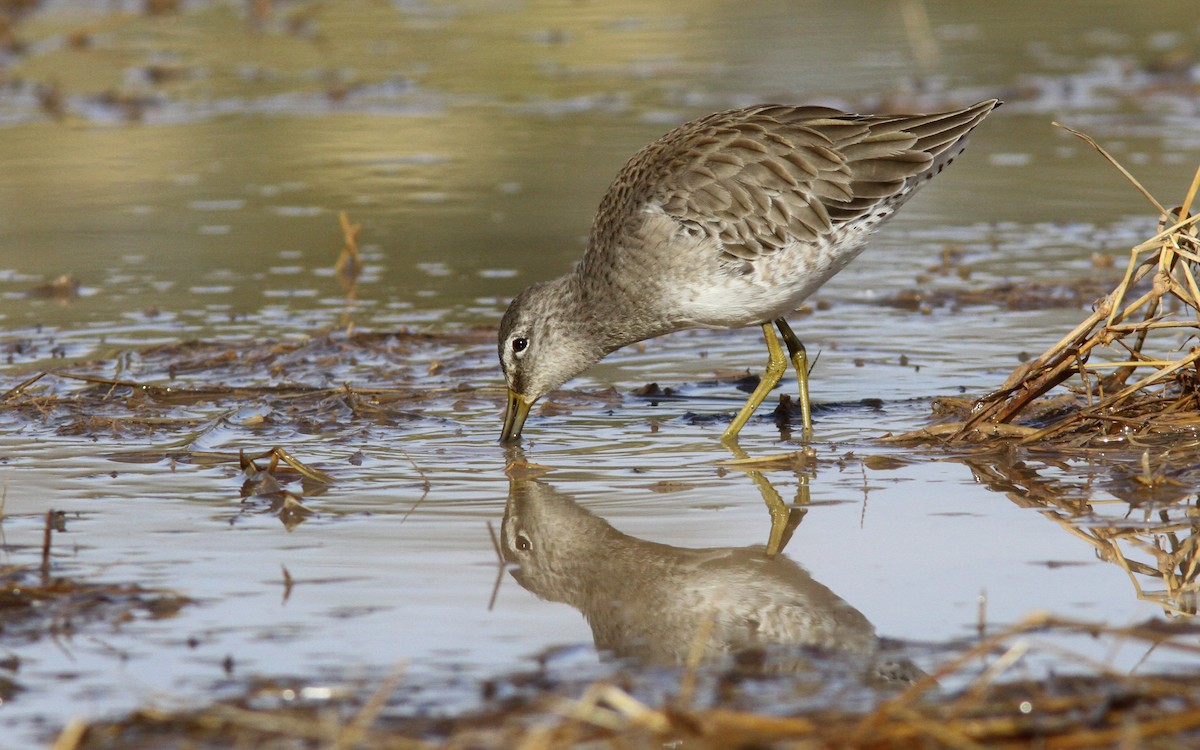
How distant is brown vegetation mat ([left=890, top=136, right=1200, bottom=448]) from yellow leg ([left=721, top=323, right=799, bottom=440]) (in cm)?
60

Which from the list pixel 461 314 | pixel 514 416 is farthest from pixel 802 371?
pixel 461 314

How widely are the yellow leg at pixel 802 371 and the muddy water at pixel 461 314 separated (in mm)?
138

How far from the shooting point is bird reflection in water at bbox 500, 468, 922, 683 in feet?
11.9

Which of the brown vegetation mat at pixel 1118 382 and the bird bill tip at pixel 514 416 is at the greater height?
the brown vegetation mat at pixel 1118 382

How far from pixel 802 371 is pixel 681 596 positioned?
2.15m

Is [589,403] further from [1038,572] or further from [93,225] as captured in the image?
[93,225]

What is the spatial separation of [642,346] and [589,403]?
3.52 feet

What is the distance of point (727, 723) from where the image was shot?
118 inches

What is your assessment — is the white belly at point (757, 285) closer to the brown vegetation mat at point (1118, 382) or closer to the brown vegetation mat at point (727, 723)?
the brown vegetation mat at point (1118, 382)

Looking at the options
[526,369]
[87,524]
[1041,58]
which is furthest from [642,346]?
[1041,58]

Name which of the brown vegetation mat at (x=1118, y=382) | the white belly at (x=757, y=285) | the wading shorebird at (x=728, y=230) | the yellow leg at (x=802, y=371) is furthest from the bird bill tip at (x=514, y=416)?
the brown vegetation mat at (x=1118, y=382)

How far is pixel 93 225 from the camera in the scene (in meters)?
9.66

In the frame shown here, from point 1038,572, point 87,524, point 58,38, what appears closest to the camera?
point 1038,572

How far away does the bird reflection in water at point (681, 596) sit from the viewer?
11.9ft
